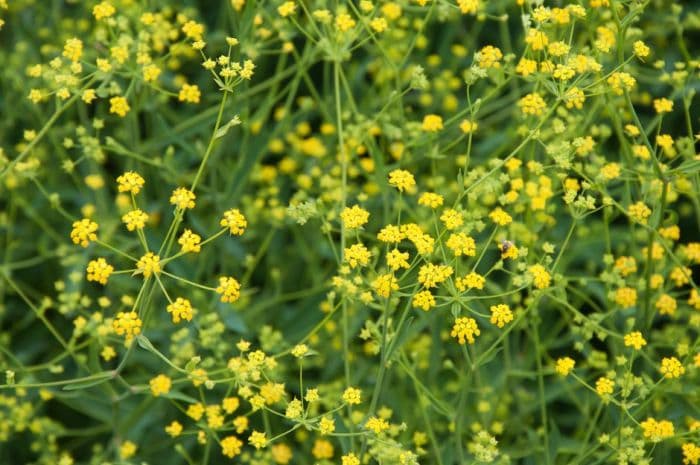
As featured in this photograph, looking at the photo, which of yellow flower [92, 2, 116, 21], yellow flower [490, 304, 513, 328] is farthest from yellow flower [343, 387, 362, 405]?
yellow flower [92, 2, 116, 21]

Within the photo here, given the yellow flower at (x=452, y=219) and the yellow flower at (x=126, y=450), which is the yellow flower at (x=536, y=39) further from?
the yellow flower at (x=126, y=450)

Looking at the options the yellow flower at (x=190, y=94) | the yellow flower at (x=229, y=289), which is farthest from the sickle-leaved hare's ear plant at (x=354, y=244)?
the yellow flower at (x=190, y=94)

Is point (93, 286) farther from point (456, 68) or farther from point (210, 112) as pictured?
point (456, 68)

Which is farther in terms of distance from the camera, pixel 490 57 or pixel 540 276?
pixel 490 57

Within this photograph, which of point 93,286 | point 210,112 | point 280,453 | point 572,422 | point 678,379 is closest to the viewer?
point 678,379

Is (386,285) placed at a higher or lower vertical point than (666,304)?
higher

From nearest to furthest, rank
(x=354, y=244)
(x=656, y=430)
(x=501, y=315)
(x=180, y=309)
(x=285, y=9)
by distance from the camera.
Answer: (x=180, y=309)
(x=501, y=315)
(x=656, y=430)
(x=354, y=244)
(x=285, y=9)

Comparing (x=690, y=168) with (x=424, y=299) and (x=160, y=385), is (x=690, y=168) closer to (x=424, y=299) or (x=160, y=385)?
(x=424, y=299)

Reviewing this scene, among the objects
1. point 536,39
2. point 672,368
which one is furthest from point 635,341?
point 536,39

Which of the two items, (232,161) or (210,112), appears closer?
(210,112)

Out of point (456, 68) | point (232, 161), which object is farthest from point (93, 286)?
point (456, 68)

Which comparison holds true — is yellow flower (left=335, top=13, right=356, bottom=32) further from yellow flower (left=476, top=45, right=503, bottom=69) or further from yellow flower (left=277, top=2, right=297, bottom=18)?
yellow flower (left=476, top=45, right=503, bottom=69)
